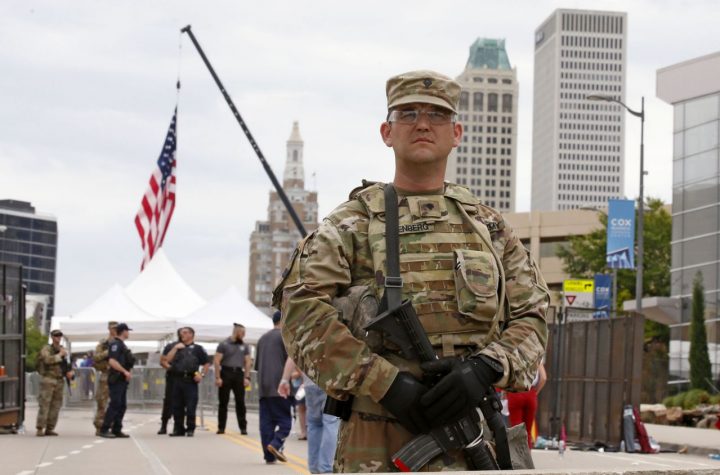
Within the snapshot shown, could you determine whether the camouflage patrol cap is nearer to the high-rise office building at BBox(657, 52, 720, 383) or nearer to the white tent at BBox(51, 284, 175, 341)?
the white tent at BBox(51, 284, 175, 341)

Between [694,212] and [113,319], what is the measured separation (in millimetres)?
22988

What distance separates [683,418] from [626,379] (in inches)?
542

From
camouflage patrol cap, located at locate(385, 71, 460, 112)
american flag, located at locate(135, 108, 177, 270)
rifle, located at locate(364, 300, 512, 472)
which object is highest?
american flag, located at locate(135, 108, 177, 270)

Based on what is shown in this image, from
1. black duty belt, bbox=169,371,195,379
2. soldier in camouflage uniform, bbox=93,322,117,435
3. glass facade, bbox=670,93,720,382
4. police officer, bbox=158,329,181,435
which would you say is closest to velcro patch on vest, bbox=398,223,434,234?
soldier in camouflage uniform, bbox=93,322,117,435

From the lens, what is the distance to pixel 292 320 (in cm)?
479

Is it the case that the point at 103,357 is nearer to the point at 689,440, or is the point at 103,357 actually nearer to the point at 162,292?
the point at 689,440

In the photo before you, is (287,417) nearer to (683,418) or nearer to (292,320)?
(292,320)

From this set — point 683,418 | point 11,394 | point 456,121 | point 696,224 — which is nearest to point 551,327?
point 11,394

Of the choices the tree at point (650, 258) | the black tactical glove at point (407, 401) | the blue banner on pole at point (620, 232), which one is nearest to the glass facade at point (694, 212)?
the blue banner on pole at point (620, 232)

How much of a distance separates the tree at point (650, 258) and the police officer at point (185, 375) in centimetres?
5453

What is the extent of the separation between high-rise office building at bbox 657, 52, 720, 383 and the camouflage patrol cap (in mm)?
43813

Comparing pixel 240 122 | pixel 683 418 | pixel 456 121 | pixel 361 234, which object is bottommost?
pixel 683 418

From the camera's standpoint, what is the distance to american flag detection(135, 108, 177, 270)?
38.2 metres

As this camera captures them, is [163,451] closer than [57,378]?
Yes
